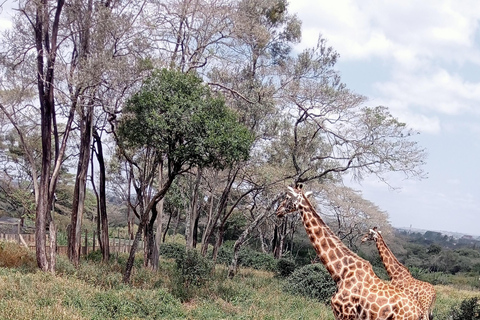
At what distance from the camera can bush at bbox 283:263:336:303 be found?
13.8 m

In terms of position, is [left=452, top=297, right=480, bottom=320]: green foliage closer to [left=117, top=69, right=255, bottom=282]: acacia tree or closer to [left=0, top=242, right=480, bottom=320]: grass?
[left=0, top=242, right=480, bottom=320]: grass

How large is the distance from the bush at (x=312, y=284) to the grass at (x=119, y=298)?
0.68m

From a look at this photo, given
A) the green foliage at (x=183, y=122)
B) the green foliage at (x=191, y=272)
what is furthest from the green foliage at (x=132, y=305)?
the green foliage at (x=183, y=122)

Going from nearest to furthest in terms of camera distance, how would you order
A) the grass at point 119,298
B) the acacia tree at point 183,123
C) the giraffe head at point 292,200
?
the giraffe head at point 292,200, the grass at point 119,298, the acacia tree at point 183,123

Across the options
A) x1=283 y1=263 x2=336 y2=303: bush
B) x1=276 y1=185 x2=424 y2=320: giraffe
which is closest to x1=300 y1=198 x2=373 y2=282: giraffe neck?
x1=276 y1=185 x2=424 y2=320: giraffe

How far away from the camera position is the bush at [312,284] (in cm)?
1384

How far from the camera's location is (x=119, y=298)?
336 inches

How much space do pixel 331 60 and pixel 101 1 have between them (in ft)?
25.0

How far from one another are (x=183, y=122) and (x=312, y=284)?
22.7ft

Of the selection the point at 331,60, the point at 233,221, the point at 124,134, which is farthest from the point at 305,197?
the point at 233,221

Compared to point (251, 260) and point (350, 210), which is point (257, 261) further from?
point (350, 210)

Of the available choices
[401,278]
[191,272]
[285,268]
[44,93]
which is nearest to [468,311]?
[401,278]

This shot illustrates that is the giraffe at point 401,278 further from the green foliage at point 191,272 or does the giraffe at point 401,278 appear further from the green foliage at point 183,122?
the green foliage at point 191,272

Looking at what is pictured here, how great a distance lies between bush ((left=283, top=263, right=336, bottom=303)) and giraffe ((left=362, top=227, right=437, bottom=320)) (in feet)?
15.3
